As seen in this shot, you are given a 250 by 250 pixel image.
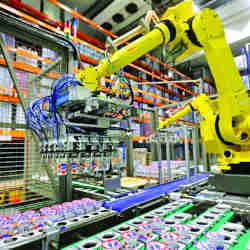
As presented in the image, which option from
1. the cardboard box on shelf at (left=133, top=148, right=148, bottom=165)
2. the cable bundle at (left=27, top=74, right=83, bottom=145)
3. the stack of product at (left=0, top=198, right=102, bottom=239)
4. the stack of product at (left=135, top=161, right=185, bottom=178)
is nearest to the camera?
the stack of product at (left=0, top=198, right=102, bottom=239)

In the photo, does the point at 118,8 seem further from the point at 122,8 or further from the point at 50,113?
the point at 50,113

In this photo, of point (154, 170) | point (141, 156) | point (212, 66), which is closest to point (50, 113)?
point (212, 66)

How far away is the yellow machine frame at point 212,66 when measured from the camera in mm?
1756

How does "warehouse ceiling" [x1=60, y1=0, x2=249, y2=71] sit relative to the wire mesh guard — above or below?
above

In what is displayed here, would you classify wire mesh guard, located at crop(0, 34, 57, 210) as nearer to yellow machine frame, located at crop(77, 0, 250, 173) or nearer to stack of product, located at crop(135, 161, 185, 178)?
yellow machine frame, located at crop(77, 0, 250, 173)

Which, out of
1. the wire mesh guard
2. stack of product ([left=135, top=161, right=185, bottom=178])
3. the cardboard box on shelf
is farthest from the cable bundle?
the cardboard box on shelf

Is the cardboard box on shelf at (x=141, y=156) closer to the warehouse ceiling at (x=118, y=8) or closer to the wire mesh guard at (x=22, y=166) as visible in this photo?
the wire mesh guard at (x=22, y=166)

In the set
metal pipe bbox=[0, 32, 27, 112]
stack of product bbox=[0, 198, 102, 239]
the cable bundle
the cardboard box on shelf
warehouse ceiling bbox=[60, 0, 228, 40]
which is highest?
warehouse ceiling bbox=[60, 0, 228, 40]

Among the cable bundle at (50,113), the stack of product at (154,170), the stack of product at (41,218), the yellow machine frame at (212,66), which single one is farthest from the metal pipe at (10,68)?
the stack of product at (154,170)

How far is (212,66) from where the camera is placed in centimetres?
214

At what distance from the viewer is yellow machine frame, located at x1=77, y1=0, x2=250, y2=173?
5.76ft

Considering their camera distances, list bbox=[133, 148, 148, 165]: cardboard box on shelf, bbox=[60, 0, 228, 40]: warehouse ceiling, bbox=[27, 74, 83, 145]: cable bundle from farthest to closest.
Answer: bbox=[133, 148, 148, 165]: cardboard box on shelf → bbox=[60, 0, 228, 40]: warehouse ceiling → bbox=[27, 74, 83, 145]: cable bundle

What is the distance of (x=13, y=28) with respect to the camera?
2.14 meters

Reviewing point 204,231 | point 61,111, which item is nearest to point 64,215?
point 61,111
